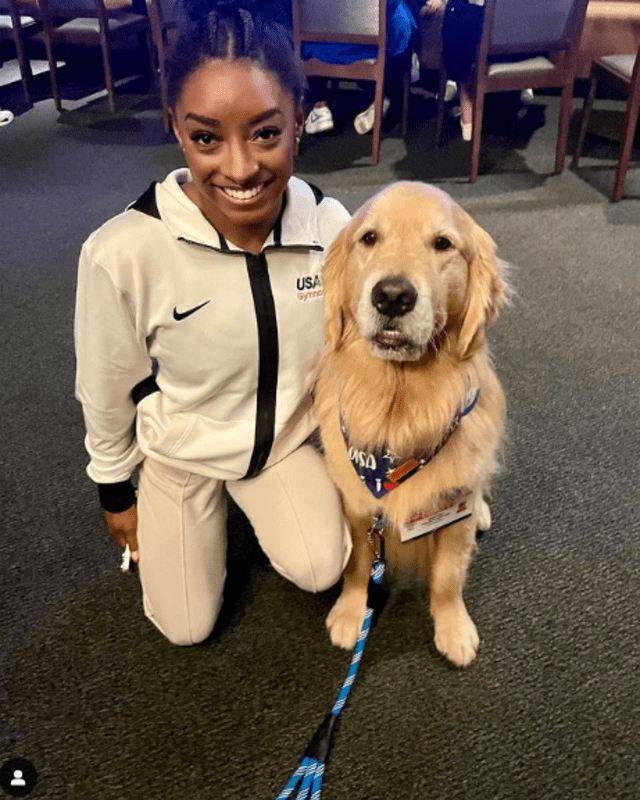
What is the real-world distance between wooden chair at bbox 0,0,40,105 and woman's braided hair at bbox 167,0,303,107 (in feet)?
15.9

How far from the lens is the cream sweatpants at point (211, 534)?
1613 millimetres

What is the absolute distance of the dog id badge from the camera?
1.50 m

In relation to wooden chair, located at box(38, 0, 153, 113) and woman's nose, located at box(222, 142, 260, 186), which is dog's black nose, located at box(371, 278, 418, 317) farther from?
wooden chair, located at box(38, 0, 153, 113)

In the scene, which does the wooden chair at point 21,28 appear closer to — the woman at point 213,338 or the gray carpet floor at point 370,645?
the gray carpet floor at point 370,645

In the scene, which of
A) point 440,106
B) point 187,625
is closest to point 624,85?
point 440,106

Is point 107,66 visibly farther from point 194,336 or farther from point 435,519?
point 435,519

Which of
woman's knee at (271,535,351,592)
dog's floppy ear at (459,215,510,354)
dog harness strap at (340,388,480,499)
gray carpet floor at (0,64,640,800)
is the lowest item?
gray carpet floor at (0,64,640,800)

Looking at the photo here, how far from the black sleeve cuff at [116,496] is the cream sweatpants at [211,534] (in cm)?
3

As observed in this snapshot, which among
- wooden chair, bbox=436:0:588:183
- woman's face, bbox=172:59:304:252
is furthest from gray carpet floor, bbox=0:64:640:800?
wooden chair, bbox=436:0:588:183

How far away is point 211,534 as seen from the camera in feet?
5.56

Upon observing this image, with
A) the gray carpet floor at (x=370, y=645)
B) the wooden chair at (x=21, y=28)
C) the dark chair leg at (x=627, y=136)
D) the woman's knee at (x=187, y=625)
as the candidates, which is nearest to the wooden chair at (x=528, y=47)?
the dark chair leg at (x=627, y=136)

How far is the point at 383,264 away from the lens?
1265 millimetres

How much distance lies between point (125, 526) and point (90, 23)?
4709 millimetres

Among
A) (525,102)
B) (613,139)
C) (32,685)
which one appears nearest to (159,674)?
(32,685)
